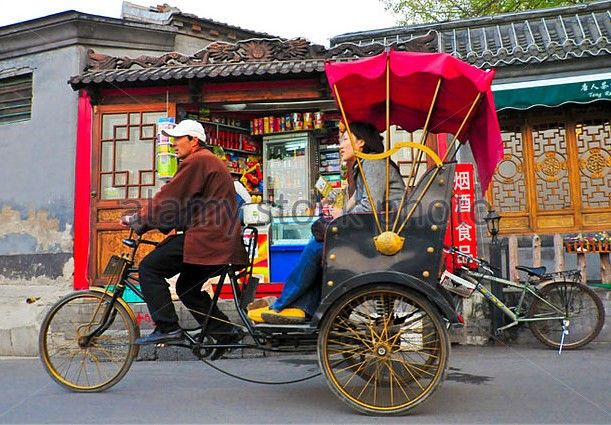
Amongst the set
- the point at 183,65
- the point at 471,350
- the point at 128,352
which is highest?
the point at 183,65

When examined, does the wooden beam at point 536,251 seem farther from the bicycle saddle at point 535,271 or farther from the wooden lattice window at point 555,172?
the wooden lattice window at point 555,172

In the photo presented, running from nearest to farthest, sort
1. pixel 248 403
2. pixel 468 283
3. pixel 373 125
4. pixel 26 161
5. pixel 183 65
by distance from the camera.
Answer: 1. pixel 248 403
2. pixel 373 125
3. pixel 468 283
4. pixel 183 65
5. pixel 26 161

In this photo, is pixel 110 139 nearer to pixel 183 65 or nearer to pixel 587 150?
pixel 183 65

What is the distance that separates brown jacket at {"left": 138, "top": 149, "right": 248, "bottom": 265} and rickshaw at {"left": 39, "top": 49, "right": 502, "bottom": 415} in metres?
0.22

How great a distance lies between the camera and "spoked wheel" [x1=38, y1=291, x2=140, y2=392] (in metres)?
Answer: 4.04

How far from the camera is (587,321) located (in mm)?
6016

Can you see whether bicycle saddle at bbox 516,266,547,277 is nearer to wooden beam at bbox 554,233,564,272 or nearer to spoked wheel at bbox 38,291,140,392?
wooden beam at bbox 554,233,564,272

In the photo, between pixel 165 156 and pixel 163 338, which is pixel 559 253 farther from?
pixel 165 156

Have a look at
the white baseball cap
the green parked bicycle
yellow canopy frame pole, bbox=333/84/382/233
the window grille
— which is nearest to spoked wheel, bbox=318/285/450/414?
yellow canopy frame pole, bbox=333/84/382/233

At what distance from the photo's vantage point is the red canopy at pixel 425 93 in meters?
3.42

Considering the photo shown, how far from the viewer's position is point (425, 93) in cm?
381

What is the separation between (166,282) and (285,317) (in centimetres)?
103

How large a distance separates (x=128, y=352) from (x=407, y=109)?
9.67ft

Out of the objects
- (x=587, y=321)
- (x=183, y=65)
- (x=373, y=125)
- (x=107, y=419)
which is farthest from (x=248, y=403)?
(x=183, y=65)
